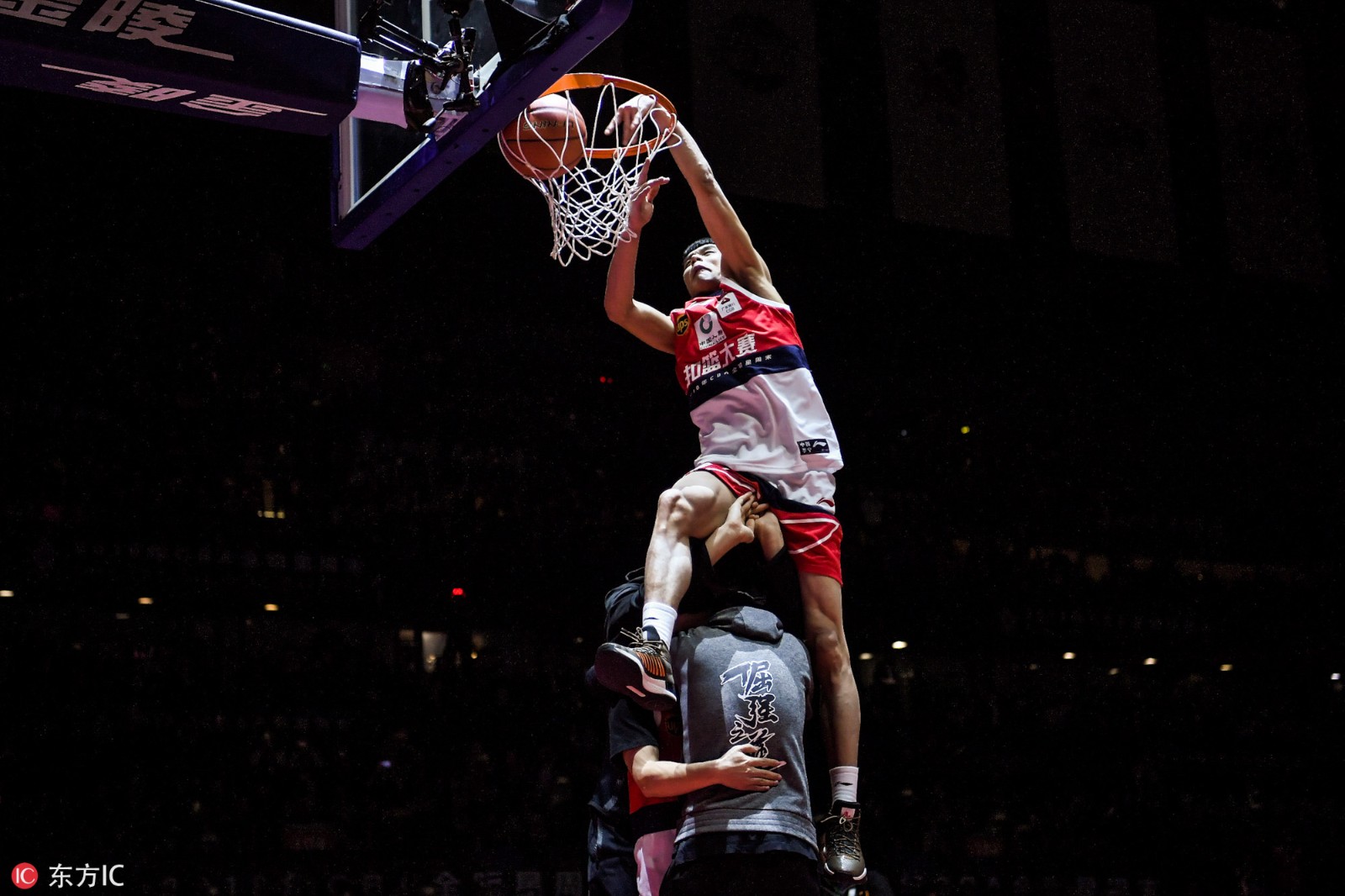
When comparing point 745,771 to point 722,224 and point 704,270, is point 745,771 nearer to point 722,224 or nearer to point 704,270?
point 704,270

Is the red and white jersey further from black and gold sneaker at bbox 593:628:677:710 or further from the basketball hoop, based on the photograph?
black and gold sneaker at bbox 593:628:677:710

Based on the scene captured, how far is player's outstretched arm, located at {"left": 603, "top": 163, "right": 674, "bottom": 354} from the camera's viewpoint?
4.42 m

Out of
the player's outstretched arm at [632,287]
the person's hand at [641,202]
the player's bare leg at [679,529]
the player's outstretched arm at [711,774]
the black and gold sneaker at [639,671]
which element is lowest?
the player's outstretched arm at [711,774]

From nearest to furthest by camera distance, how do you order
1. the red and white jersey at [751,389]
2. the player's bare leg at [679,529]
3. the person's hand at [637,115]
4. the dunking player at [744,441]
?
the player's bare leg at [679,529] < the dunking player at [744,441] < the red and white jersey at [751,389] < the person's hand at [637,115]

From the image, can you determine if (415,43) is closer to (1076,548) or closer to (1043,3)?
(1043,3)

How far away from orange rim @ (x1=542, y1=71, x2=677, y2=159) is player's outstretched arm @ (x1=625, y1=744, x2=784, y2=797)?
81.9 inches

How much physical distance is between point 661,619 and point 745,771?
0.49 m

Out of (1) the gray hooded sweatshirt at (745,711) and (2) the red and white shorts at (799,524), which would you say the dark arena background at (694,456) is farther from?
(1) the gray hooded sweatshirt at (745,711)

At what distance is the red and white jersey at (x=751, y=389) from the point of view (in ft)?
14.0

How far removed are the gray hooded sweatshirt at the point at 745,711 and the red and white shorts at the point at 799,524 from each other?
50 centimetres

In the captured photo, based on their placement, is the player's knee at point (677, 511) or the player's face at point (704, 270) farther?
the player's face at point (704, 270)

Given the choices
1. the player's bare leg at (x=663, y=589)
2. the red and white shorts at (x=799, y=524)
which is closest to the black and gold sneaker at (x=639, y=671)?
the player's bare leg at (x=663, y=589)

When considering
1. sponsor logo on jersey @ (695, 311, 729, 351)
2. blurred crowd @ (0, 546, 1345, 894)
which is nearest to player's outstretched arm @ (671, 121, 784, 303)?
sponsor logo on jersey @ (695, 311, 729, 351)

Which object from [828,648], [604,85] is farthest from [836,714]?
[604,85]
